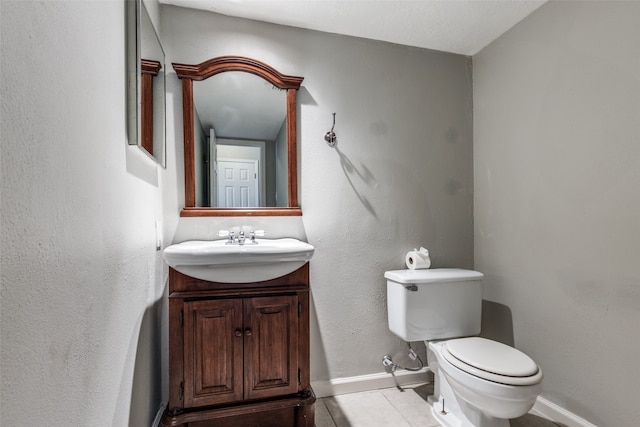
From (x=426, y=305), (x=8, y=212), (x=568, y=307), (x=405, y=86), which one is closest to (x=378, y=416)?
(x=426, y=305)

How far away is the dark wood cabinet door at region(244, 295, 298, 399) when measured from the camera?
4.88 feet

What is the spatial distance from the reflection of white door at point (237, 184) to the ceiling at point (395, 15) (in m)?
0.85

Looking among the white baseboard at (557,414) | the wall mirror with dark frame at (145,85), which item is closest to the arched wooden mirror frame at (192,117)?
the wall mirror with dark frame at (145,85)

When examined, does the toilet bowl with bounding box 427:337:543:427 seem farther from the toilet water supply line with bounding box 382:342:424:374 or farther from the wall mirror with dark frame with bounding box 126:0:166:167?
the wall mirror with dark frame with bounding box 126:0:166:167

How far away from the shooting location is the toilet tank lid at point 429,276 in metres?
1.82

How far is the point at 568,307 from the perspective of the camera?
5.41 feet

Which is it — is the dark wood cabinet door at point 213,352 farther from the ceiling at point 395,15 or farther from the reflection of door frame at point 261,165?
the ceiling at point 395,15

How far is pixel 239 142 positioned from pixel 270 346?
3.73ft

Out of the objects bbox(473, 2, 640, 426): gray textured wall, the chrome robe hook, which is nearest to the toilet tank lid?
bbox(473, 2, 640, 426): gray textured wall

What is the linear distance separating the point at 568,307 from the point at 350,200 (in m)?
1.28

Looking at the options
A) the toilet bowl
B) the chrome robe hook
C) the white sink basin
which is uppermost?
the chrome robe hook

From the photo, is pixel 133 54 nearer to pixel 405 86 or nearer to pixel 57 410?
pixel 57 410

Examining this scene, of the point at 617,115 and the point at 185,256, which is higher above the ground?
the point at 617,115

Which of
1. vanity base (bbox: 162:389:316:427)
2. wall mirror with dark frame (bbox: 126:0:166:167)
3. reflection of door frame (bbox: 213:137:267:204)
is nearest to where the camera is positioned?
wall mirror with dark frame (bbox: 126:0:166:167)
